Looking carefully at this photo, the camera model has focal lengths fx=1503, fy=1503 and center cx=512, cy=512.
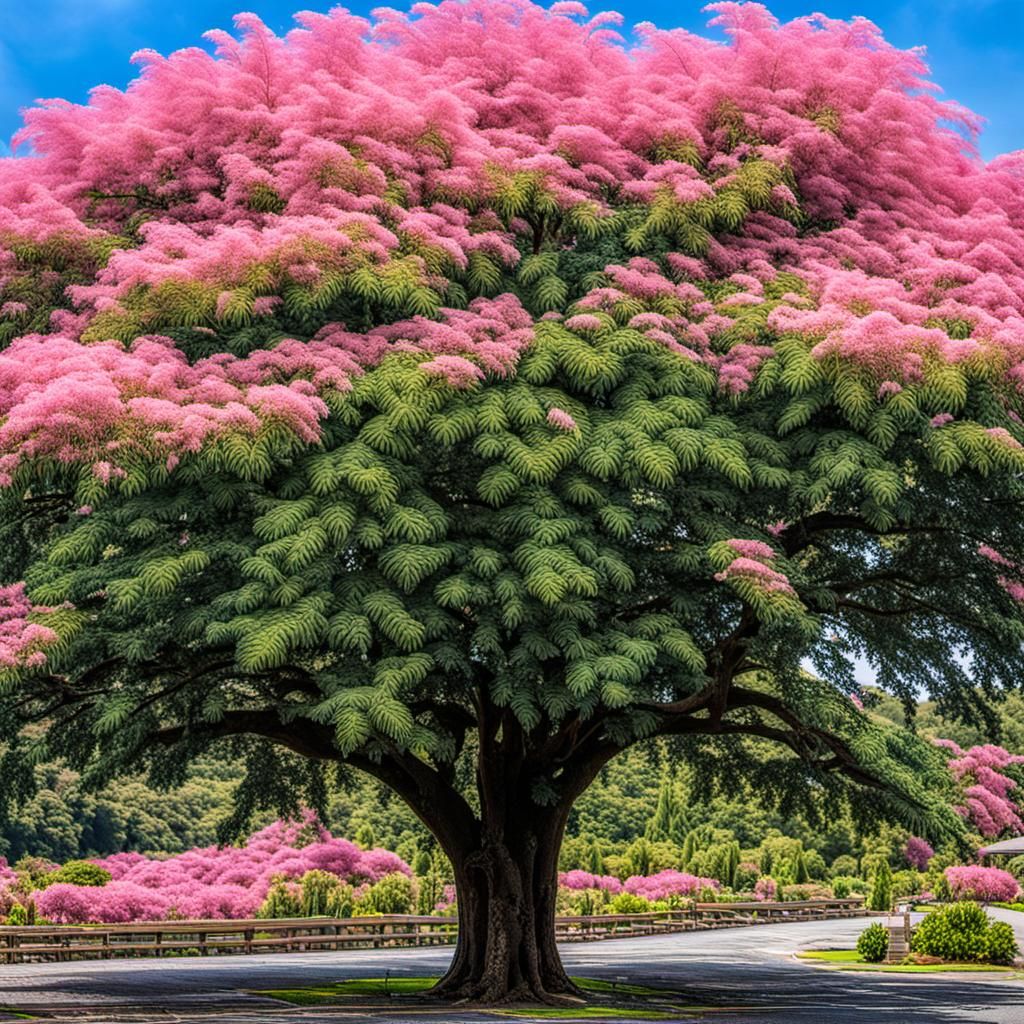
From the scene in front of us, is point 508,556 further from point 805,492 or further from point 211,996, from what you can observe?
point 211,996

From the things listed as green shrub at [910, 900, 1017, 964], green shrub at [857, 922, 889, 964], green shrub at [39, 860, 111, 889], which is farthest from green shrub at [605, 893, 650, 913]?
green shrub at [39, 860, 111, 889]

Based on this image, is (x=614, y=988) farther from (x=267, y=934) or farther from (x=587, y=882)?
(x=587, y=882)

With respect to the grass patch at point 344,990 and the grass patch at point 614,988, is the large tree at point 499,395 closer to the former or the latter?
the grass patch at point 344,990

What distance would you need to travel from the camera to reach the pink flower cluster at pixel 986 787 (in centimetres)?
2786

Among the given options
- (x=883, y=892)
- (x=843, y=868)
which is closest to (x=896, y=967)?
(x=883, y=892)

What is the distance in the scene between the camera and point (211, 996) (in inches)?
909

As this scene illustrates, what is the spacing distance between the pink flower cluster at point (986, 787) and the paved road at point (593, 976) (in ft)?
9.79

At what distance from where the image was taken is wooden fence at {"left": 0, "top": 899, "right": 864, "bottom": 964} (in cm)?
3350

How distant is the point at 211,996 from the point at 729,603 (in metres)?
10.4

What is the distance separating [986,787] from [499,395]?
18.7 meters

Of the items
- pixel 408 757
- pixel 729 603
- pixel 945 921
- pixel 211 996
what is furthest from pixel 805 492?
pixel 945 921

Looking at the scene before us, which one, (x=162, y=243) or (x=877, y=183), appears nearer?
(x=162, y=243)

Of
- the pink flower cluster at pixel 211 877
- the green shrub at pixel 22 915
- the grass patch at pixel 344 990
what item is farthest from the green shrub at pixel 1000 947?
the green shrub at pixel 22 915

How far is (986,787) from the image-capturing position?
31328 millimetres
